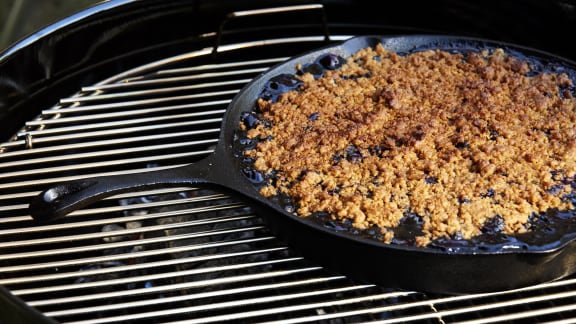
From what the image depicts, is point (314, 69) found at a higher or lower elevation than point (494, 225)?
higher

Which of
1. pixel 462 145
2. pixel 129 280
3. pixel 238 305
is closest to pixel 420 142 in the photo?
pixel 462 145

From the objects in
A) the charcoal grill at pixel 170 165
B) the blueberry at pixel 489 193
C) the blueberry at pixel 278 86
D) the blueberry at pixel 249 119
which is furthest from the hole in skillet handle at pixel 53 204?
the blueberry at pixel 489 193

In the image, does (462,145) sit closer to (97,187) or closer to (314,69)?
(314,69)

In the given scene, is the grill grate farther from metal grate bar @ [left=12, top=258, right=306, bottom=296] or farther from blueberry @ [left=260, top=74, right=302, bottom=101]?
blueberry @ [left=260, top=74, right=302, bottom=101]

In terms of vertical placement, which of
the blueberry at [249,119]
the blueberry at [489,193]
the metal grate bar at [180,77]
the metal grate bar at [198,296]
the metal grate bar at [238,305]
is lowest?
the metal grate bar at [238,305]

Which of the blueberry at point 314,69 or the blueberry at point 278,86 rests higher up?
the blueberry at point 314,69

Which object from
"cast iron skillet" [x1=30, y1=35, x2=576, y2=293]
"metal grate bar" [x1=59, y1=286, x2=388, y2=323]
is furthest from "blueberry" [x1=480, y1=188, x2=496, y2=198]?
"metal grate bar" [x1=59, y1=286, x2=388, y2=323]

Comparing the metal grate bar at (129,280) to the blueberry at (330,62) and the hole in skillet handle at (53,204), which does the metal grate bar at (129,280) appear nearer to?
the hole in skillet handle at (53,204)
